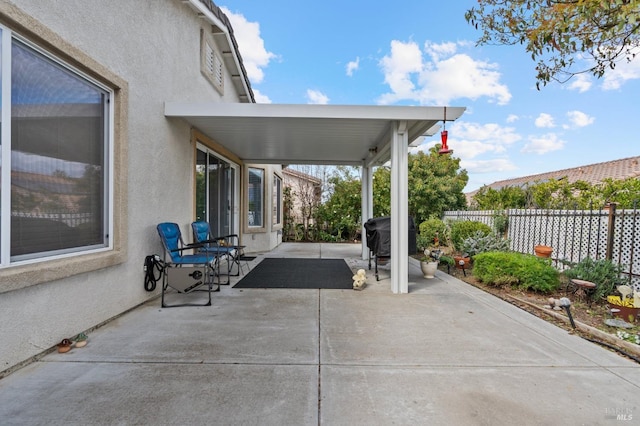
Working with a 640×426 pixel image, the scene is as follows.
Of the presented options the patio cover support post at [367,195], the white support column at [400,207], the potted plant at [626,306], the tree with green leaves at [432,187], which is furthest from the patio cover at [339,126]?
the tree with green leaves at [432,187]

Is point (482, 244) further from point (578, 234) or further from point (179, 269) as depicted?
point (179, 269)

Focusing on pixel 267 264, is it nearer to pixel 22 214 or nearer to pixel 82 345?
pixel 82 345

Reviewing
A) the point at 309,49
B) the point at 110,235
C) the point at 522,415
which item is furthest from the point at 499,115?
the point at 110,235

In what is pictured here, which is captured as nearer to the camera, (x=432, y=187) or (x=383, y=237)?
(x=383, y=237)

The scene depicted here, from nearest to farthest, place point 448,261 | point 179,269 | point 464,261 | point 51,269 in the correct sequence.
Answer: point 51,269 < point 179,269 < point 464,261 < point 448,261

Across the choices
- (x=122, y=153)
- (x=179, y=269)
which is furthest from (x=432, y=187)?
(x=122, y=153)

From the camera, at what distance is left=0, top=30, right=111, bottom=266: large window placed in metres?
2.41

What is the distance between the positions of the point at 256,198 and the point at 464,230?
19.8 feet

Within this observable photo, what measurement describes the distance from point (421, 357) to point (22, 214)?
11.7 ft

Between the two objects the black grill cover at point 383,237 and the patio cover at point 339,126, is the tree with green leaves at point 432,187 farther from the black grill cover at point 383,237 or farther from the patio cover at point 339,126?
the black grill cover at point 383,237

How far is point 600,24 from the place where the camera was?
3.45 m

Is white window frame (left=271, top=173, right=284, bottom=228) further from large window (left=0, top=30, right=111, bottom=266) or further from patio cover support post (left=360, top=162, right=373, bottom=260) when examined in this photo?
large window (left=0, top=30, right=111, bottom=266)

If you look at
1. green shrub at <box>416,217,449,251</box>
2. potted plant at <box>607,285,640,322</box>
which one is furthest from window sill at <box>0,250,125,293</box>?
green shrub at <box>416,217,449,251</box>

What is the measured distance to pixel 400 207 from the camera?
15.9ft
